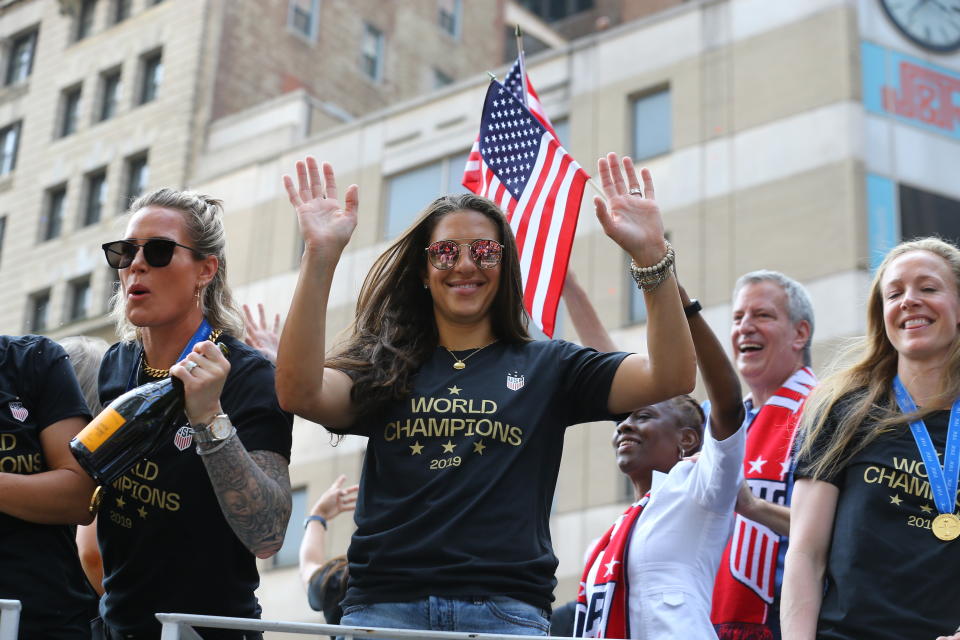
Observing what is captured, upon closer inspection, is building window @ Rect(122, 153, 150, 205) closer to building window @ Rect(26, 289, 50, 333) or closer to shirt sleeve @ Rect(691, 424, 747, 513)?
building window @ Rect(26, 289, 50, 333)

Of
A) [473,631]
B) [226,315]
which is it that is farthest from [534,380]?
[226,315]

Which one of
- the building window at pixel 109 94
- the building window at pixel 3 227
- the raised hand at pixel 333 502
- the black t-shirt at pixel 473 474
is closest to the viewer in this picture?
the black t-shirt at pixel 473 474

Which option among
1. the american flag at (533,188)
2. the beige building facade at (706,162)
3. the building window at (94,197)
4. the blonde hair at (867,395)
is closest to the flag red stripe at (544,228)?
the american flag at (533,188)

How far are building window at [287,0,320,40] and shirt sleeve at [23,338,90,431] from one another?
95.9 ft

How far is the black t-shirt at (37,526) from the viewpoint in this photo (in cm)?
422

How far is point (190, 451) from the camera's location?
4.41 metres

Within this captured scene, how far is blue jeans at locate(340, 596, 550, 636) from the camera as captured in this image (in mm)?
3836

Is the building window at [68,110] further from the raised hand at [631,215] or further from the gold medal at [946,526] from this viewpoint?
the gold medal at [946,526]

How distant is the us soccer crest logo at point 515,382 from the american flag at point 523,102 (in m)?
2.26

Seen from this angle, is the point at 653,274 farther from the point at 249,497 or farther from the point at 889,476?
the point at 249,497

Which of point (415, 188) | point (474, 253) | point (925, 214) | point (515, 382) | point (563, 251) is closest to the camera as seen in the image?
point (515, 382)

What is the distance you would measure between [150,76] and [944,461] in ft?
101

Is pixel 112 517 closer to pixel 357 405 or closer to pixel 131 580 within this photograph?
pixel 131 580

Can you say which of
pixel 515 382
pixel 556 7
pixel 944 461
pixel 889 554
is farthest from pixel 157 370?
pixel 556 7
